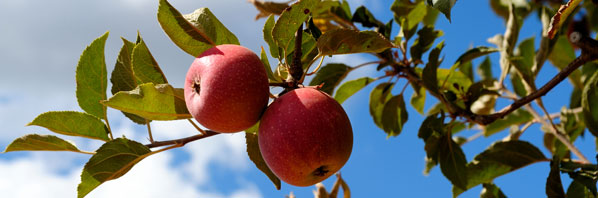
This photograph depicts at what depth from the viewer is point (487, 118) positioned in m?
2.10

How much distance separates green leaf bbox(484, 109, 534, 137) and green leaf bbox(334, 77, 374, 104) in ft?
3.62

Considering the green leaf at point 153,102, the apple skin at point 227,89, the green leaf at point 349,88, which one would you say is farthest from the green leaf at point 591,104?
the green leaf at point 153,102

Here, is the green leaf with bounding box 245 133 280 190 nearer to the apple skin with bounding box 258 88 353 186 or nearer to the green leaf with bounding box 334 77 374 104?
the apple skin with bounding box 258 88 353 186

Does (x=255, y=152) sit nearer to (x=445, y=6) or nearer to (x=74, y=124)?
(x=74, y=124)

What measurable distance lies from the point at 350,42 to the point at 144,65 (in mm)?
507

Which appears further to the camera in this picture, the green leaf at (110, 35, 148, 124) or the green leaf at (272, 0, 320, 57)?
the green leaf at (110, 35, 148, 124)

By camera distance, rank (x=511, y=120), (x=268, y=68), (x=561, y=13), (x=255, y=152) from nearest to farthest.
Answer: (x=561, y=13), (x=268, y=68), (x=255, y=152), (x=511, y=120)

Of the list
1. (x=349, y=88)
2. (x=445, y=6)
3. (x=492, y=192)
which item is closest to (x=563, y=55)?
(x=492, y=192)

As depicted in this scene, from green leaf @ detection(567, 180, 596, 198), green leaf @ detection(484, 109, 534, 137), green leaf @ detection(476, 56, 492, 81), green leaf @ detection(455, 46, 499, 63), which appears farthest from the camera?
green leaf @ detection(476, 56, 492, 81)

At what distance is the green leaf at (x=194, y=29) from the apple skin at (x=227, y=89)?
10 centimetres

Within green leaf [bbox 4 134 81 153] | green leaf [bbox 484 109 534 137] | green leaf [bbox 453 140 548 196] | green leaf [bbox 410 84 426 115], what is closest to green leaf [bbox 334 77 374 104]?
green leaf [bbox 410 84 426 115]

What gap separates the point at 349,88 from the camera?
7.98ft

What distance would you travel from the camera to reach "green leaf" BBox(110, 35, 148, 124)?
1410mm

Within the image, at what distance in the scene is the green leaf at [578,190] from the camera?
6.37ft
